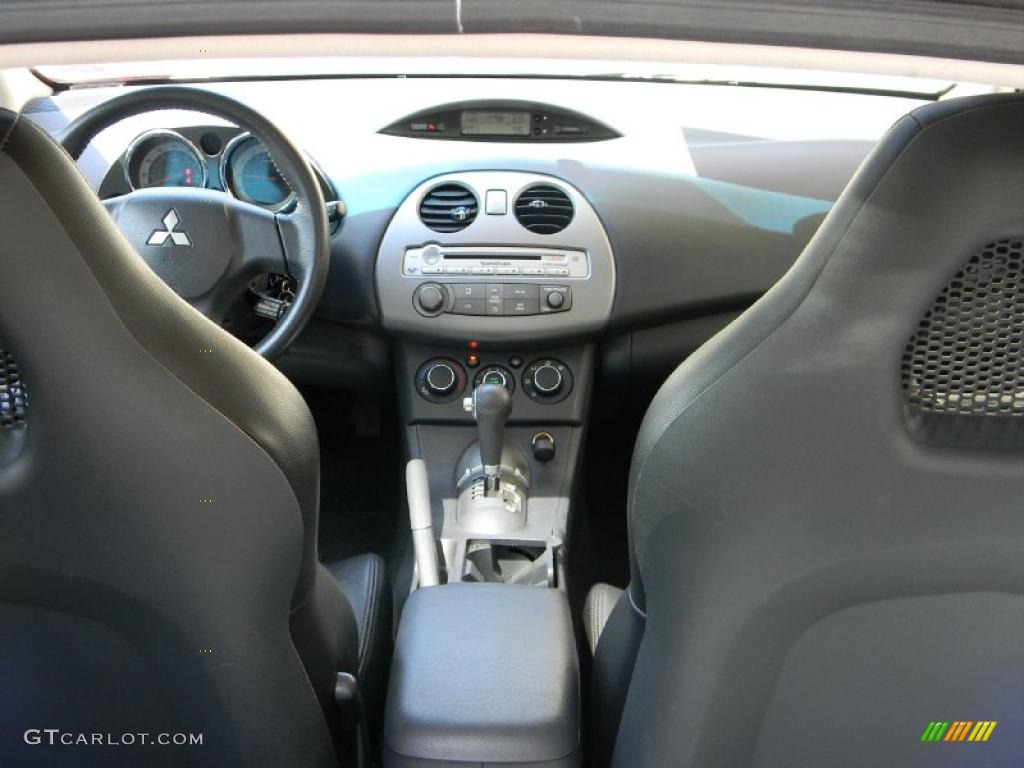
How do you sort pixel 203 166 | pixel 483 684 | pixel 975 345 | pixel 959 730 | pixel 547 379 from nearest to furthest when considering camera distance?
pixel 975 345 → pixel 959 730 → pixel 483 684 → pixel 203 166 → pixel 547 379

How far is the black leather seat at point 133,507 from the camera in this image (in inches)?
29.7

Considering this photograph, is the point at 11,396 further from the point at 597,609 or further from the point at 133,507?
the point at 597,609

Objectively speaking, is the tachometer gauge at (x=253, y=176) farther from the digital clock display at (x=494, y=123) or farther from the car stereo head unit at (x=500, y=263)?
the digital clock display at (x=494, y=123)

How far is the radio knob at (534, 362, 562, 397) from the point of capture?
6.98 ft

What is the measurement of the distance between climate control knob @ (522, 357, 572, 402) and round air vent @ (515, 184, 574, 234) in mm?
279

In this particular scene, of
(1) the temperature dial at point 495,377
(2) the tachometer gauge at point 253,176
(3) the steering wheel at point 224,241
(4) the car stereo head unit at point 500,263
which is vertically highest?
(2) the tachometer gauge at point 253,176

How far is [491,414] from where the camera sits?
5.97 ft

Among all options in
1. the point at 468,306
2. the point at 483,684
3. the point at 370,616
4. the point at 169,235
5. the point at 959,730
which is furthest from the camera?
the point at 468,306

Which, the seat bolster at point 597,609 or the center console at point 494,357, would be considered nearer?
the seat bolster at point 597,609

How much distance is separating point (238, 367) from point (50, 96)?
1.60m

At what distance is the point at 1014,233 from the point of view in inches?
27.4

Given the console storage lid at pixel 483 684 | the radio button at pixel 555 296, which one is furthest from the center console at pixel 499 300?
the console storage lid at pixel 483 684

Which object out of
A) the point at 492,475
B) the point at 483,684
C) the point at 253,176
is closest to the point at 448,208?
the point at 253,176

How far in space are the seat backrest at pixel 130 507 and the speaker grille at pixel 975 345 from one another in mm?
515
